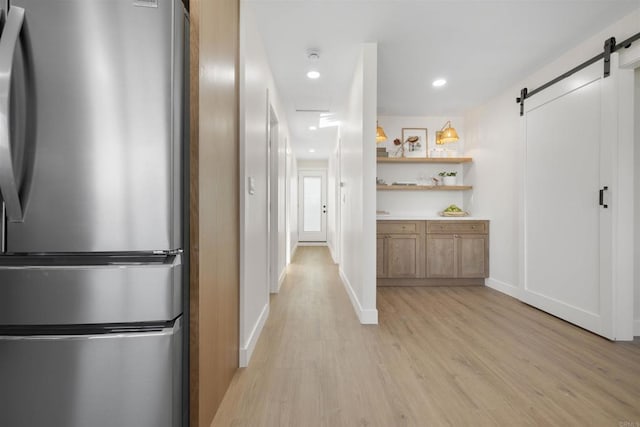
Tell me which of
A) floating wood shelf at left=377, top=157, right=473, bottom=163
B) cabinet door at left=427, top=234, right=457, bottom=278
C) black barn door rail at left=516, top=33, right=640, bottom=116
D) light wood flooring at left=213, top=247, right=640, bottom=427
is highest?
black barn door rail at left=516, top=33, right=640, bottom=116

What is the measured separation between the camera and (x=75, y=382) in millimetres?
970

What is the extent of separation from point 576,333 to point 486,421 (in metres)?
1.77

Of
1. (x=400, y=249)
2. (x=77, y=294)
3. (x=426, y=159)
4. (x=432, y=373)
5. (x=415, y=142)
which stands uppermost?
(x=415, y=142)

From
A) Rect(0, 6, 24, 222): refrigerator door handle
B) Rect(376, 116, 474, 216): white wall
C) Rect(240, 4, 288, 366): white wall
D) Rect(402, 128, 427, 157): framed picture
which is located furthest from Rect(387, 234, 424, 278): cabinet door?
Rect(0, 6, 24, 222): refrigerator door handle

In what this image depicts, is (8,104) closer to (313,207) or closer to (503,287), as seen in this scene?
(503,287)

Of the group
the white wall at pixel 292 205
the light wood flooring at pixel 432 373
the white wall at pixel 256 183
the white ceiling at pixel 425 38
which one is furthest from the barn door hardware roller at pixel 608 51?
the white wall at pixel 292 205

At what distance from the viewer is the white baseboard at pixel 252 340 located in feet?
6.26

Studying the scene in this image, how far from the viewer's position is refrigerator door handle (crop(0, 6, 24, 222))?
0.89 meters

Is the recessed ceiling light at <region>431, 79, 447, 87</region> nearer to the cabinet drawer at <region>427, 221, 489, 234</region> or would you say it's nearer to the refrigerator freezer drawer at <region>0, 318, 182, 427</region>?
the cabinet drawer at <region>427, 221, 489, 234</region>

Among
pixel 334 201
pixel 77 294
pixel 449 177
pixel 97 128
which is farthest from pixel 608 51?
pixel 334 201

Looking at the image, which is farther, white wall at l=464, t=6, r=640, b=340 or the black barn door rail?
white wall at l=464, t=6, r=640, b=340

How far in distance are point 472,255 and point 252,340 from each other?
324 cm

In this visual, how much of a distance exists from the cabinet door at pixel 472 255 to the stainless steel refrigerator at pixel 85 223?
12.8 feet

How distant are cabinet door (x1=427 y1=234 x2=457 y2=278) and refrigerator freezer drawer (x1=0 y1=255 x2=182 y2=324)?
3.66 meters
